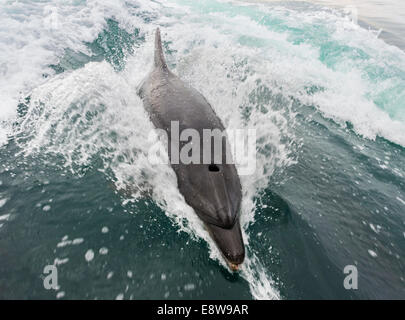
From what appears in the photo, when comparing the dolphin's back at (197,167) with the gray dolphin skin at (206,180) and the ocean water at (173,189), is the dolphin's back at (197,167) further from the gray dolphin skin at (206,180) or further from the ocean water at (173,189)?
the ocean water at (173,189)

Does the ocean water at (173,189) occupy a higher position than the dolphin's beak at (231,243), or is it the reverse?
the dolphin's beak at (231,243)

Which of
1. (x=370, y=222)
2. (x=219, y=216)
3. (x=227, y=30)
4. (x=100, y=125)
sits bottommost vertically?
(x=227, y=30)

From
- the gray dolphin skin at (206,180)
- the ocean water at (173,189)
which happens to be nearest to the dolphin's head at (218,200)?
the gray dolphin skin at (206,180)

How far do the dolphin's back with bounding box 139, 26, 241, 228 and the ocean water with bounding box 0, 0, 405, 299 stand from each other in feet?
1.46

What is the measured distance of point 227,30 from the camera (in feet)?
113

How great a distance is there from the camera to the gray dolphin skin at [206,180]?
16.7ft

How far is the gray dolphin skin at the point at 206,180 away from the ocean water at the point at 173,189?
37cm

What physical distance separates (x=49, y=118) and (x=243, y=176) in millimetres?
6967

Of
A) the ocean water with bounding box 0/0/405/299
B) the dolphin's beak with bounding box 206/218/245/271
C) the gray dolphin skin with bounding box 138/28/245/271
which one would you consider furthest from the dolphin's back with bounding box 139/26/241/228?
the ocean water with bounding box 0/0/405/299

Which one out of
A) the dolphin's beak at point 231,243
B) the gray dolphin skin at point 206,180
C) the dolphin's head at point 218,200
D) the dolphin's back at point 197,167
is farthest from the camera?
the dolphin's back at point 197,167

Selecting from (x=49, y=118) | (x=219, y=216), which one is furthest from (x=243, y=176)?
(x=49, y=118)

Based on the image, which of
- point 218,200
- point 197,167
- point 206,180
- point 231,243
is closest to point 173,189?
point 197,167

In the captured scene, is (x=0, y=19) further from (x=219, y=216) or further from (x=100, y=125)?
(x=219, y=216)

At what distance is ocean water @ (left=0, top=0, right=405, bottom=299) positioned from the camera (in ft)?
16.1
